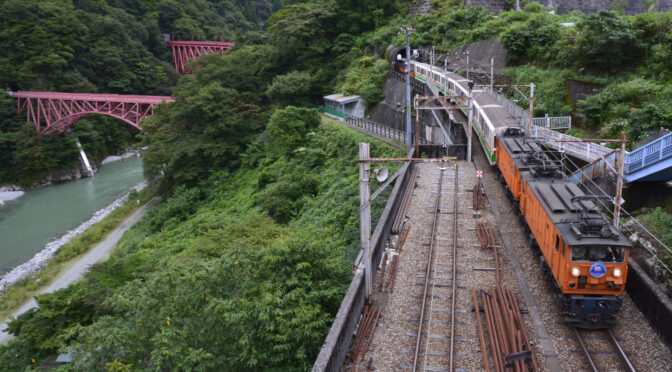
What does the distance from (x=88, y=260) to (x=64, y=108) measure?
29859 mm

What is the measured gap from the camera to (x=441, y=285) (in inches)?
472

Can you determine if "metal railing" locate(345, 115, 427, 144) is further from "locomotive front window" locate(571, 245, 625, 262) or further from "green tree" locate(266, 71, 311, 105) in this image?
"locomotive front window" locate(571, 245, 625, 262)

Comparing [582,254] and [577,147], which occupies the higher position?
[577,147]

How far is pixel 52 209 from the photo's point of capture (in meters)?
37.2

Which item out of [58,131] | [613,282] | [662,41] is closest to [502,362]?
[613,282]

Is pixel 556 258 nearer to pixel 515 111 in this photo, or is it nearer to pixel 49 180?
pixel 515 111

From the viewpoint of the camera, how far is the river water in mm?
30094

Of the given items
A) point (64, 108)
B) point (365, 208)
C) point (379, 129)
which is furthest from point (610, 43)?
point (64, 108)

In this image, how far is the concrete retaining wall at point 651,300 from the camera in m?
9.17

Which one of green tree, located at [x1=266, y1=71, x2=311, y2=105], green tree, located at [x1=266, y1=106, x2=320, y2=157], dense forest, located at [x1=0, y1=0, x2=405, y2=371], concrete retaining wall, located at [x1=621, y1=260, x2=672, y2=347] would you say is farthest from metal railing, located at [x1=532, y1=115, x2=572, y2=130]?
green tree, located at [x1=266, y1=71, x2=311, y2=105]

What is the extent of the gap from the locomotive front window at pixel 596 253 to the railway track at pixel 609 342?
1.69m

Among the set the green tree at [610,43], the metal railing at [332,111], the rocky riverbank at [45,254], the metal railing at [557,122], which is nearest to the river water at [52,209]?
the rocky riverbank at [45,254]

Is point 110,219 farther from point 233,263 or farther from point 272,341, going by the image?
point 272,341

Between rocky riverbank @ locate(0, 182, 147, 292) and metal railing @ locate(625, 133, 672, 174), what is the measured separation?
3118 cm
